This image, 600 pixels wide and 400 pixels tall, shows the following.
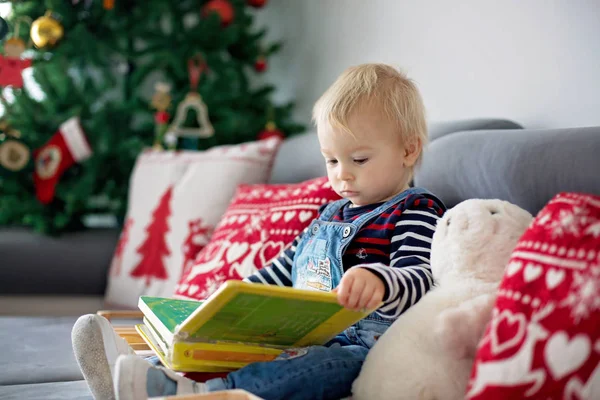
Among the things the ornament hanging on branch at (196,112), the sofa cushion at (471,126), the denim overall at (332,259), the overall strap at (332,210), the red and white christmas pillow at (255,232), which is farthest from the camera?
the ornament hanging on branch at (196,112)

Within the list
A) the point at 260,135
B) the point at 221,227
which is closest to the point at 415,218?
the point at 221,227

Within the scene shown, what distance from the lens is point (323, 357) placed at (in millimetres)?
958

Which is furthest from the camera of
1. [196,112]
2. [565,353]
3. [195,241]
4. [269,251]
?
[196,112]

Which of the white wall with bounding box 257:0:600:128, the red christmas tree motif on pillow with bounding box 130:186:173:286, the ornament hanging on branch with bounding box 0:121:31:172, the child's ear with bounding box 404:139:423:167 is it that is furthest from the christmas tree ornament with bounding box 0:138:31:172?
the child's ear with bounding box 404:139:423:167

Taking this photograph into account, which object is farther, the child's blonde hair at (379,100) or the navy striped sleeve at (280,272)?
the navy striped sleeve at (280,272)

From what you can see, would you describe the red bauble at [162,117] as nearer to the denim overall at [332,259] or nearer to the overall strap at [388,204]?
the denim overall at [332,259]

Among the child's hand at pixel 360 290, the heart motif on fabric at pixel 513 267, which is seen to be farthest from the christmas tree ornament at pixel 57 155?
the heart motif on fabric at pixel 513 267

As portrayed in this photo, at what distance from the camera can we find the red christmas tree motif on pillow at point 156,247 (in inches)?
79.0

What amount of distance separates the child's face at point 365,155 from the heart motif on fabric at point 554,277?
0.42m

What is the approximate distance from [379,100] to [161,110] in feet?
4.88

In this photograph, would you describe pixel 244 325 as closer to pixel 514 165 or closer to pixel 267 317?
pixel 267 317

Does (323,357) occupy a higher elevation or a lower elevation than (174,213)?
higher

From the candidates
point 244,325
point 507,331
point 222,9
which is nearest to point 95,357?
point 244,325

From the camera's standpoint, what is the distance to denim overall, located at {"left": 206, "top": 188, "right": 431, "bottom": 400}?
3.00 ft
